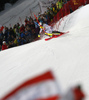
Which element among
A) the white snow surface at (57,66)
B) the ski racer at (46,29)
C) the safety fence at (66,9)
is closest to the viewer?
the white snow surface at (57,66)

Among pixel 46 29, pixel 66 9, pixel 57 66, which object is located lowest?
pixel 57 66

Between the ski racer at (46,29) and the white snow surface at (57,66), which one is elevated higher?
the ski racer at (46,29)

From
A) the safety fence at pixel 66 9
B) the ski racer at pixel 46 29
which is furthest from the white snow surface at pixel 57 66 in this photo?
the safety fence at pixel 66 9

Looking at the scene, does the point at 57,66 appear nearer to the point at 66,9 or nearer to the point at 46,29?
the point at 46,29

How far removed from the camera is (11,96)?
1.25m

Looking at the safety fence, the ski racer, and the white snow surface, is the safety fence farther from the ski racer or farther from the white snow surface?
the white snow surface

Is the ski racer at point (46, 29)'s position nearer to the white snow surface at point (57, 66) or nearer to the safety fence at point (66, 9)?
the white snow surface at point (57, 66)

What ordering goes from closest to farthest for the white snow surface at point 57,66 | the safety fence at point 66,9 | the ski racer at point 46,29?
1. the white snow surface at point 57,66
2. the ski racer at point 46,29
3. the safety fence at point 66,9

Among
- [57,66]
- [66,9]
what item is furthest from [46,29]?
[57,66]

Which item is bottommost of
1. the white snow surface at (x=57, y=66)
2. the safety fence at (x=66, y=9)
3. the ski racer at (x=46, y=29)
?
the white snow surface at (x=57, y=66)

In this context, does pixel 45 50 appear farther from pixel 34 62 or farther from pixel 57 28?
pixel 57 28

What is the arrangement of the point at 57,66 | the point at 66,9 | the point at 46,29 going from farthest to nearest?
the point at 66,9
the point at 46,29
the point at 57,66

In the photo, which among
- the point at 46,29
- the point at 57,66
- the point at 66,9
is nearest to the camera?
the point at 57,66

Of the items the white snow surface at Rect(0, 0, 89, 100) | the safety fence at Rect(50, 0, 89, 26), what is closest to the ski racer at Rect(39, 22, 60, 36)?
the white snow surface at Rect(0, 0, 89, 100)
